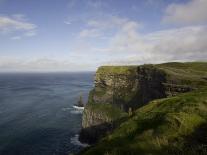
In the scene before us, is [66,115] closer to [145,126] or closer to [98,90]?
[98,90]

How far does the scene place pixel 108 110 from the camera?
7875 cm

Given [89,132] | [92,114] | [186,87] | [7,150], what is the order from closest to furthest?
1. [186,87]
2. [7,150]
3. [89,132]
4. [92,114]

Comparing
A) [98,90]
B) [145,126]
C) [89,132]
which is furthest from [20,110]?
[145,126]

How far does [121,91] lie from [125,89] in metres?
1.85

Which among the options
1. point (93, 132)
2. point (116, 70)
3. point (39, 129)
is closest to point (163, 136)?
point (93, 132)

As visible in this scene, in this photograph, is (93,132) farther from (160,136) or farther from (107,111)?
(160,136)

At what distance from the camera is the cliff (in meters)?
60.5

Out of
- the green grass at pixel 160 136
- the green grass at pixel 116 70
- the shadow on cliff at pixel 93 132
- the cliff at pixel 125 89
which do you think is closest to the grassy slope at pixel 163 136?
the green grass at pixel 160 136

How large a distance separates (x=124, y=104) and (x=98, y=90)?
18319 mm

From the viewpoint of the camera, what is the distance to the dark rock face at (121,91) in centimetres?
6775

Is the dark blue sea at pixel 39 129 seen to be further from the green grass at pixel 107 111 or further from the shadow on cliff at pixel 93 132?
the green grass at pixel 107 111

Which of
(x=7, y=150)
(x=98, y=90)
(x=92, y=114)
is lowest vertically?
(x=7, y=150)

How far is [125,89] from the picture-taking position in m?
93.2

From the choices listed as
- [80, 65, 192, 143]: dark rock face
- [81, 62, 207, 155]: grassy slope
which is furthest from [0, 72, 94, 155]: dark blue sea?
[81, 62, 207, 155]: grassy slope
